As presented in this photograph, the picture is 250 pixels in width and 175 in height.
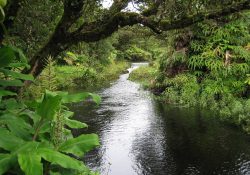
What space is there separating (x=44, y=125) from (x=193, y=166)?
6601 millimetres

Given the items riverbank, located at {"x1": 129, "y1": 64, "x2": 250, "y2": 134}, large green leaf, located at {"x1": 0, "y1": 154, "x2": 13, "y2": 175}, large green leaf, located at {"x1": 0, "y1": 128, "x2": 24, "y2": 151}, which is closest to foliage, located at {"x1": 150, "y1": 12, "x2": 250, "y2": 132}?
riverbank, located at {"x1": 129, "y1": 64, "x2": 250, "y2": 134}

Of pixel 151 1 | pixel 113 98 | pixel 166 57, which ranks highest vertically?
pixel 151 1

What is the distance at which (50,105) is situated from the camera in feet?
10.2

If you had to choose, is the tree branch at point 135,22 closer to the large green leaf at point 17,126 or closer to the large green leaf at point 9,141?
the large green leaf at point 17,126

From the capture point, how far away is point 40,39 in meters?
7.39

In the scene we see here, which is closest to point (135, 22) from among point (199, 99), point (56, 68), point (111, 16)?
point (111, 16)

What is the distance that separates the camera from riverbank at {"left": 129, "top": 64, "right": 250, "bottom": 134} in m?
13.5

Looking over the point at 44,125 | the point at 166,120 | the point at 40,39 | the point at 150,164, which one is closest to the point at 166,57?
the point at 166,120

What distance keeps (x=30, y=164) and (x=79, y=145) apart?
0.67 m

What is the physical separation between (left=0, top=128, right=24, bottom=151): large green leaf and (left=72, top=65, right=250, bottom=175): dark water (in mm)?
5003

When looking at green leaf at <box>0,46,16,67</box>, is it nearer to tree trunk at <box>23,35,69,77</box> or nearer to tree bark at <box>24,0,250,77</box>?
tree bark at <box>24,0,250,77</box>

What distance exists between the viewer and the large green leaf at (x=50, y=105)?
308 cm

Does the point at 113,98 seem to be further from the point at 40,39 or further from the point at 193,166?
the point at 40,39

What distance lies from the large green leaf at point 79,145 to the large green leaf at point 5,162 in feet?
1.43
